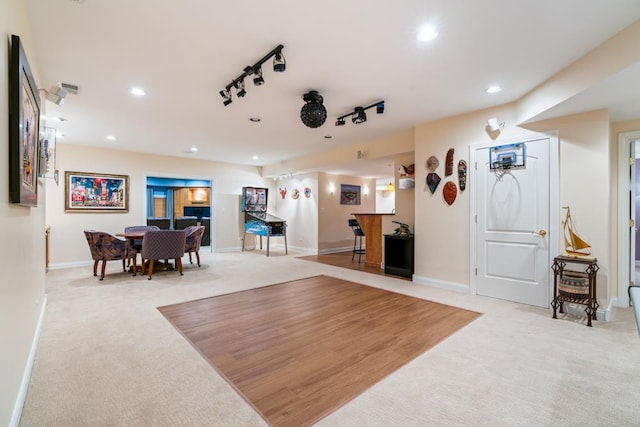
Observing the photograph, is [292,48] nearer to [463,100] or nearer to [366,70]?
[366,70]

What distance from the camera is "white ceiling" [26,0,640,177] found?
2.12 m

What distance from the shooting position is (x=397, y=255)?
573 centimetres

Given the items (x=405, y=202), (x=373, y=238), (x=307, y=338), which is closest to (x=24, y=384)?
(x=307, y=338)

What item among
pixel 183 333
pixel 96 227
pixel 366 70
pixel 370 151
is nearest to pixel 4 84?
pixel 183 333

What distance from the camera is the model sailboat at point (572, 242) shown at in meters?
3.24

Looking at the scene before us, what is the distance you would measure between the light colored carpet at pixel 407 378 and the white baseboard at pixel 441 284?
78 centimetres

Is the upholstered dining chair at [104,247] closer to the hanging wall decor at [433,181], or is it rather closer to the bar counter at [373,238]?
the bar counter at [373,238]

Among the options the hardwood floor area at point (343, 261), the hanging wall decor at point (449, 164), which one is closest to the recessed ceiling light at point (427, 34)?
the hanging wall decor at point (449, 164)

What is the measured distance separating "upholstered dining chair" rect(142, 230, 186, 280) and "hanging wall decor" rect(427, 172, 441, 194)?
4.46 metres

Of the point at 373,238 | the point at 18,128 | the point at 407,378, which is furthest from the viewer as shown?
the point at 373,238

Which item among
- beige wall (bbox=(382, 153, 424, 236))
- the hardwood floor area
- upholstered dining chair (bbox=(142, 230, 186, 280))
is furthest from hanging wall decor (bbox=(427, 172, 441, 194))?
upholstered dining chair (bbox=(142, 230, 186, 280))

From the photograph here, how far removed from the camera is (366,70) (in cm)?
304

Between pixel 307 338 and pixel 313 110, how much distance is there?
99.2 inches

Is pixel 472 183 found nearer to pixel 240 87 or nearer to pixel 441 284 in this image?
pixel 441 284
